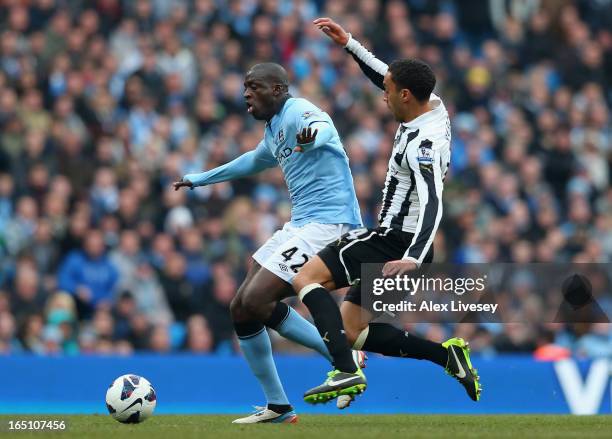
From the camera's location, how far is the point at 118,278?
14695 millimetres

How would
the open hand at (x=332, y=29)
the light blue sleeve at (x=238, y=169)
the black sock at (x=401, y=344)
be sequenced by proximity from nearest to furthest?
the black sock at (x=401, y=344) < the open hand at (x=332, y=29) < the light blue sleeve at (x=238, y=169)

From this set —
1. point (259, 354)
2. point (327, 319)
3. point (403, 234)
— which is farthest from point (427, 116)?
point (259, 354)

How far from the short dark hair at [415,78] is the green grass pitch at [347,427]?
2.25m

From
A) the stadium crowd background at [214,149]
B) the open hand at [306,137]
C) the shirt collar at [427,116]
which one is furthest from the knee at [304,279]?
the stadium crowd background at [214,149]

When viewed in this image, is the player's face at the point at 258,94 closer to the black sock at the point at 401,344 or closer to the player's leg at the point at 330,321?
the player's leg at the point at 330,321

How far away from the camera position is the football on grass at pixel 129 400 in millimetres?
9602

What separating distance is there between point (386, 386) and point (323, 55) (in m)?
6.47

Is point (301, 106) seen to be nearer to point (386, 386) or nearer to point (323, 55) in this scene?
point (386, 386)

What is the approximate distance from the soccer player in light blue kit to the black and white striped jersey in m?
0.50

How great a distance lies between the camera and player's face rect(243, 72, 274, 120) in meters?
9.72

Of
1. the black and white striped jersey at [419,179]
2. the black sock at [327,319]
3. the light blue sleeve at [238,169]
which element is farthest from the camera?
the light blue sleeve at [238,169]

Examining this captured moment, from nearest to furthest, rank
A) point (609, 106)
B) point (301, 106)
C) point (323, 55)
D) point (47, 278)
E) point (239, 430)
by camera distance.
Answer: point (239, 430), point (301, 106), point (47, 278), point (323, 55), point (609, 106)

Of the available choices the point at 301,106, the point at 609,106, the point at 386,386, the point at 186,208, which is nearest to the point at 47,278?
the point at 186,208

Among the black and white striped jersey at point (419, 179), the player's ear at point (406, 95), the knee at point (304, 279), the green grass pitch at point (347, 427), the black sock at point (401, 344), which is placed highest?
the player's ear at point (406, 95)
